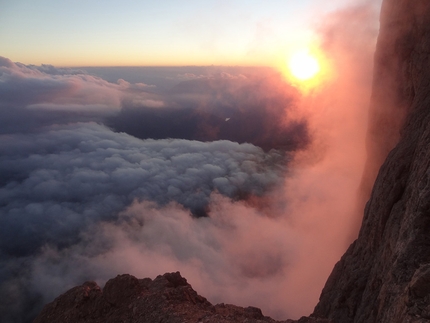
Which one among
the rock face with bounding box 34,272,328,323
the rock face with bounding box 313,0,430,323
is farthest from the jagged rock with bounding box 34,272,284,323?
the rock face with bounding box 313,0,430,323

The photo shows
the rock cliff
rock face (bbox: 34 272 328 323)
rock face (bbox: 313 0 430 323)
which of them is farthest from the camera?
rock face (bbox: 34 272 328 323)

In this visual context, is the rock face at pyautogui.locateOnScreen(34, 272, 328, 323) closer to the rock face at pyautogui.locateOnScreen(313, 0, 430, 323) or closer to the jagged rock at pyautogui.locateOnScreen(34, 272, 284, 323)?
the jagged rock at pyautogui.locateOnScreen(34, 272, 284, 323)

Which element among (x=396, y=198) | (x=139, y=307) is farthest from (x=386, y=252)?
(x=139, y=307)

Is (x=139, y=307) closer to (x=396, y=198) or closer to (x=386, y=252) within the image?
(x=386, y=252)

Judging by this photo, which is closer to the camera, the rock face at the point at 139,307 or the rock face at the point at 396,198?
the rock face at the point at 396,198

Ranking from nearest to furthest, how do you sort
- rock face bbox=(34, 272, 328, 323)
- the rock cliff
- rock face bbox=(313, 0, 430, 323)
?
rock face bbox=(313, 0, 430, 323)
the rock cliff
rock face bbox=(34, 272, 328, 323)

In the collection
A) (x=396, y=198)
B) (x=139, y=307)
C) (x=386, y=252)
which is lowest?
(x=139, y=307)

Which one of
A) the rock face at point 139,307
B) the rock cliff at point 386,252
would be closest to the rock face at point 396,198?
the rock cliff at point 386,252

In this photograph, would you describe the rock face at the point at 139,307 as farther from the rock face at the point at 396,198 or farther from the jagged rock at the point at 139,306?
the rock face at the point at 396,198
